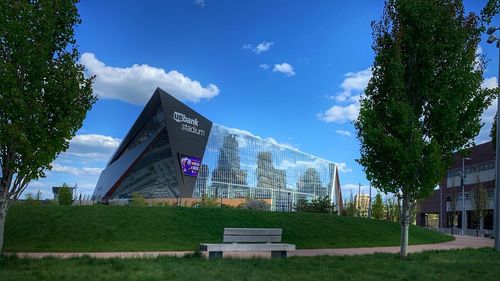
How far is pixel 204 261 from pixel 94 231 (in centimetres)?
685

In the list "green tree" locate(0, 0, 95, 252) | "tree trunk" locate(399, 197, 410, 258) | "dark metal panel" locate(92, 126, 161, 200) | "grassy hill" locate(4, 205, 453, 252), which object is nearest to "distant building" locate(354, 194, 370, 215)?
"grassy hill" locate(4, 205, 453, 252)

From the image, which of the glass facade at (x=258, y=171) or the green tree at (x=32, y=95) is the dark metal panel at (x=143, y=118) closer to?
the glass facade at (x=258, y=171)

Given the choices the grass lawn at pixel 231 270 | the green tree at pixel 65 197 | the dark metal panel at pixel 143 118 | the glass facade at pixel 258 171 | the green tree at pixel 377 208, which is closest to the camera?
the grass lawn at pixel 231 270

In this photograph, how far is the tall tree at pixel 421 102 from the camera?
1459 cm


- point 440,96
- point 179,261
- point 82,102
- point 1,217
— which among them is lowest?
point 179,261

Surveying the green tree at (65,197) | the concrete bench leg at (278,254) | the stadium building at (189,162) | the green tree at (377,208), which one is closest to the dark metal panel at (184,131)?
the stadium building at (189,162)

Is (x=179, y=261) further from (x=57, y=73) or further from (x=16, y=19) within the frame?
(x=16, y=19)

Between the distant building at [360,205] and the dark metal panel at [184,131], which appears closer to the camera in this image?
the distant building at [360,205]

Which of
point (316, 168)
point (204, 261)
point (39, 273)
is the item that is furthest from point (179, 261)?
point (316, 168)

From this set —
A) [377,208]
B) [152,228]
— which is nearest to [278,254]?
[152,228]

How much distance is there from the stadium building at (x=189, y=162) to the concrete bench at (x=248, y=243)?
49.2m

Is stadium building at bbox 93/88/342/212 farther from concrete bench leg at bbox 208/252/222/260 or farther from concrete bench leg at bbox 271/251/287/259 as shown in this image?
concrete bench leg at bbox 208/252/222/260

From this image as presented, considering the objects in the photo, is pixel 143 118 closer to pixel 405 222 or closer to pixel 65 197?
pixel 65 197

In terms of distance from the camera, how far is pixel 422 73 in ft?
49.5
